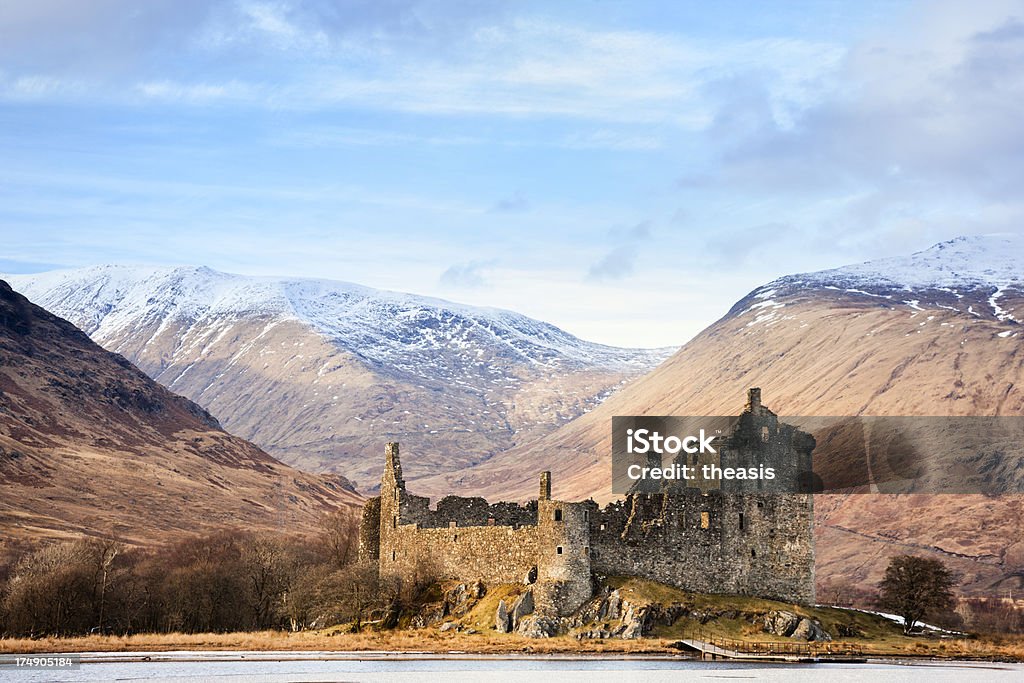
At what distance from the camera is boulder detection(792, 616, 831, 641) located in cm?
9206

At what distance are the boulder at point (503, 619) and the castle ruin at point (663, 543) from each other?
2.41 metres

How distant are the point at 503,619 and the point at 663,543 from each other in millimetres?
12461

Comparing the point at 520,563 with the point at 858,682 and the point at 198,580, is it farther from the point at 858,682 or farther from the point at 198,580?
the point at 198,580

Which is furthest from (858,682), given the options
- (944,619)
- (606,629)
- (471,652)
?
(944,619)

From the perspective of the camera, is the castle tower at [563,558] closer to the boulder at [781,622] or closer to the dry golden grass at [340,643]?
the dry golden grass at [340,643]

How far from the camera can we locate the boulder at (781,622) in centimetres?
9244

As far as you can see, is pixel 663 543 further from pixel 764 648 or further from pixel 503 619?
pixel 503 619

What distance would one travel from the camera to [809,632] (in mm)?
92500

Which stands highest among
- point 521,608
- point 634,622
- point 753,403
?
point 753,403

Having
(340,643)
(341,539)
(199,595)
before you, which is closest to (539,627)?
(340,643)

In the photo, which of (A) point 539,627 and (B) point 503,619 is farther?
(B) point 503,619

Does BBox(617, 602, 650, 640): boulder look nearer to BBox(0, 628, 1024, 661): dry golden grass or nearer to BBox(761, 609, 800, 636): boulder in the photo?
BBox(0, 628, 1024, 661): dry golden grass

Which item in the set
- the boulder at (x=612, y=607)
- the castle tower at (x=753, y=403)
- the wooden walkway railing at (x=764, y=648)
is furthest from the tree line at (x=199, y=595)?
the castle tower at (x=753, y=403)

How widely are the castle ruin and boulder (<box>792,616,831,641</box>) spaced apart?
437cm
